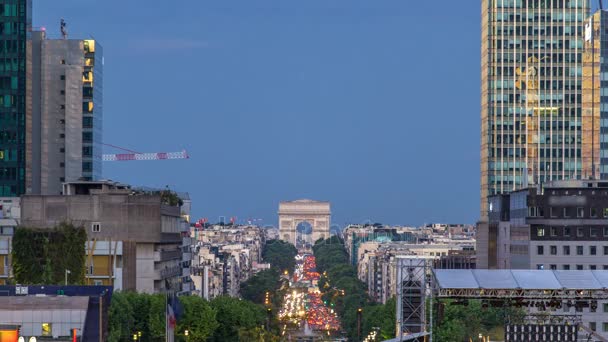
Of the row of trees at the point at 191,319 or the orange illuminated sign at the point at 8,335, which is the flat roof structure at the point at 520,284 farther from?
the row of trees at the point at 191,319

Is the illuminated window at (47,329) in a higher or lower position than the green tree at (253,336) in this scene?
higher

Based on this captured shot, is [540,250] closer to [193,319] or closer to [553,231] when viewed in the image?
[553,231]

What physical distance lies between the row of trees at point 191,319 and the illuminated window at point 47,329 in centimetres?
2747

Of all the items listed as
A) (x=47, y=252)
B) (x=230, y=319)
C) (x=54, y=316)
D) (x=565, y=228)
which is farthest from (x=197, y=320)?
(x=54, y=316)

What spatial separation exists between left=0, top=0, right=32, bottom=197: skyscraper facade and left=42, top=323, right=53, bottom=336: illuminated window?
340 ft

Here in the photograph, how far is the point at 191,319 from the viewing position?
13612 cm

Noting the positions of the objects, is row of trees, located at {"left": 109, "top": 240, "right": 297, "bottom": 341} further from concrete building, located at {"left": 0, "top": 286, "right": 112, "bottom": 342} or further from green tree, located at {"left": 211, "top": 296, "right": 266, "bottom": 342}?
concrete building, located at {"left": 0, "top": 286, "right": 112, "bottom": 342}

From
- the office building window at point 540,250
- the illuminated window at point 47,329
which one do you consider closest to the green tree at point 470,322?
the office building window at point 540,250

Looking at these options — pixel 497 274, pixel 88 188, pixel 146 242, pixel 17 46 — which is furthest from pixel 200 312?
pixel 17 46

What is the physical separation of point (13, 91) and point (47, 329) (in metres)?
107

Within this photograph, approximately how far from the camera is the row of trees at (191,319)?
121625mm

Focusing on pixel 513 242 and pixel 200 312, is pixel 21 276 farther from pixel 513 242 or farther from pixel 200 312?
pixel 513 242

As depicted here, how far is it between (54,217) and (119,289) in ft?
30.8

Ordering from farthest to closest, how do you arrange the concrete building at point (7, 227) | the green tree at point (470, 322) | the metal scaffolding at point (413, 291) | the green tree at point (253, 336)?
the green tree at point (470, 322) < the green tree at point (253, 336) < the concrete building at point (7, 227) < the metal scaffolding at point (413, 291)
